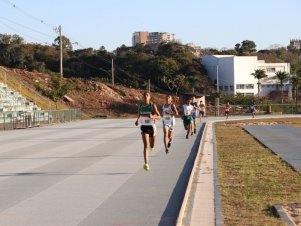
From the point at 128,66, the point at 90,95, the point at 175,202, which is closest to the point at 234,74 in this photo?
the point at 128,66

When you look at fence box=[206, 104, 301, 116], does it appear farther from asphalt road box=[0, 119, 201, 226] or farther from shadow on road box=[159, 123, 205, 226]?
shadow on road box=[159, 123, 205, 226]

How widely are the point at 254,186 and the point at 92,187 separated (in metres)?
3.06

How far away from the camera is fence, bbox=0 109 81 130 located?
4203 centimetres

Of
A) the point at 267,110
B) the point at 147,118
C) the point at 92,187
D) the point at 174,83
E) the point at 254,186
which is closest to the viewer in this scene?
the point at 254,186

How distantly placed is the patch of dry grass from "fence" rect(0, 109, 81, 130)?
2743 cm

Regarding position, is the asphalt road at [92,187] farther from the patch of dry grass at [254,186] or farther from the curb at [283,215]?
the curb at [283,215]

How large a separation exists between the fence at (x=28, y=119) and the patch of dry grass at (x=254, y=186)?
27429 millimetres

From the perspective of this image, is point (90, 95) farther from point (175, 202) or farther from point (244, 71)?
point (175, 202)

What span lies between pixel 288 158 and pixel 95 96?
6751 centimetres

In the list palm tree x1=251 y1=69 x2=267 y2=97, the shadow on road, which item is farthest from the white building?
the shadow on road

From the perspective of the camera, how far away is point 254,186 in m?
10.9

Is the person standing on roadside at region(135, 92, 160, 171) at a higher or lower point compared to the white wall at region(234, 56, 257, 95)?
lower

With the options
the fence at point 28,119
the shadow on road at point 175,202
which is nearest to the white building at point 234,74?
the fence at point 28,119

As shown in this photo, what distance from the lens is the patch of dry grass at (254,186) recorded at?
8.28 m
